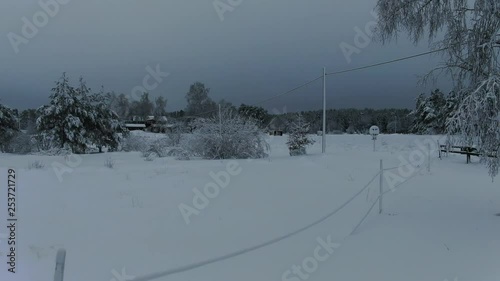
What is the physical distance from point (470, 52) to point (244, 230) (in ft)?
16.0

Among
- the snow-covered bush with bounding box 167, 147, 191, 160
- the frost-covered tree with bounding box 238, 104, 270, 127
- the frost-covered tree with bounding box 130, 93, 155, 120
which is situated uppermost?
the frost-covered tree with bounding box 130, 93, 155, 120

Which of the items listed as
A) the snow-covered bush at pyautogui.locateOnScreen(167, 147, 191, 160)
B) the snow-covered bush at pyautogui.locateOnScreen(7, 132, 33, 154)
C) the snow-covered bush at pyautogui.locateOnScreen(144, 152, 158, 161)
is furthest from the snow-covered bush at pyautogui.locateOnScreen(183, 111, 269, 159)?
the snow-covered bush at pyautogui.locateOnScreen(7, 132, 33, 154)

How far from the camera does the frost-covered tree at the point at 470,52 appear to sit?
5.79 m

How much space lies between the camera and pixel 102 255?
15.3 ft

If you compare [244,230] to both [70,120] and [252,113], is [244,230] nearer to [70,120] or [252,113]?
[70,120]

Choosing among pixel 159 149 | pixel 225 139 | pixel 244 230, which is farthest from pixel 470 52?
pixel 159 149

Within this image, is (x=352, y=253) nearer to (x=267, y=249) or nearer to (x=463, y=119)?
(x=267, y=249)

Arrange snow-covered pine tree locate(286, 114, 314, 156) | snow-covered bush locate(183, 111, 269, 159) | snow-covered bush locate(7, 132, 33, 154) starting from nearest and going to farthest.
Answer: snow-covered bush locate(183, 111, 269, 159)
snow-covered pine tree locate(286, 114, 314, 156)
snow-covered bush locate(7, 132, 33, 154)

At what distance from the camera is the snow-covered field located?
14.8ft

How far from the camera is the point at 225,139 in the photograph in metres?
20.2

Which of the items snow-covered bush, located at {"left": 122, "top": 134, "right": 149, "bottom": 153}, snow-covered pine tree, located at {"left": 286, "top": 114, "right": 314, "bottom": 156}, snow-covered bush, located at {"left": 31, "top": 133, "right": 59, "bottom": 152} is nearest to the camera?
snow-covered pine tree, located at {"left": 286, "top": 114, "right": 314, "bottom": 156}

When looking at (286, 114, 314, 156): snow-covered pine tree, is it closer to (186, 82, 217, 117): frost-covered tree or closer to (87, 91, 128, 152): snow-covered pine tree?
(87, 91, 128, 152): snow-covered pine tree

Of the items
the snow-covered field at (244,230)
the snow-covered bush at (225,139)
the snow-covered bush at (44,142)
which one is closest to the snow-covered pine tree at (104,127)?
the snow-covered bush at (44,142)

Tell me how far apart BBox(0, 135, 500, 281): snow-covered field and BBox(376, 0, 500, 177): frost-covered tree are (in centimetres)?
170
